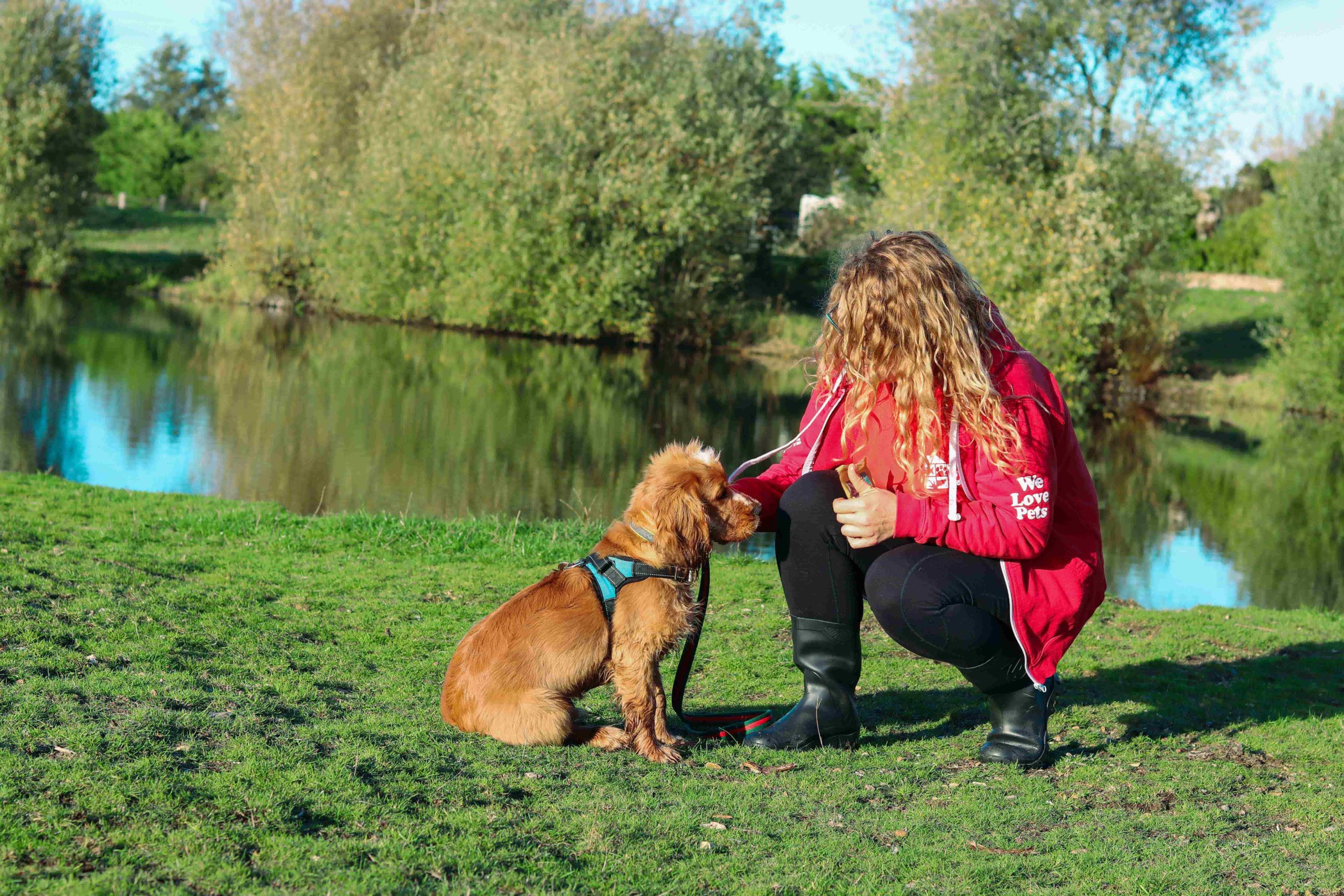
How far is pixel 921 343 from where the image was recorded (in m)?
4.16

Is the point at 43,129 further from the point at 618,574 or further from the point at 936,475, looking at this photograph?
the point at 936,475

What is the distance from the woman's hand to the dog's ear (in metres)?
0.53

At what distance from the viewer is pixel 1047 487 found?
4168mm

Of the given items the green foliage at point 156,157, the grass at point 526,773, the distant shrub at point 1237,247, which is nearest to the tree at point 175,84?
the green foliage at point 156,157

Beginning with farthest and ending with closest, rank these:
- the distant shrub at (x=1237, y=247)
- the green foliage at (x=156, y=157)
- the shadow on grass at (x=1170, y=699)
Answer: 1. the green foliage at (x=156, y=157)
2. the distant shrub at (x=1237, y=247)
3. the shadow on grass at (x=1170, y=699)

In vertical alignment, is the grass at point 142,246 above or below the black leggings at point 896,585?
above

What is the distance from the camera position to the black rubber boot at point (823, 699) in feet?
14.8

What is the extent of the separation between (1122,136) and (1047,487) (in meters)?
24.7

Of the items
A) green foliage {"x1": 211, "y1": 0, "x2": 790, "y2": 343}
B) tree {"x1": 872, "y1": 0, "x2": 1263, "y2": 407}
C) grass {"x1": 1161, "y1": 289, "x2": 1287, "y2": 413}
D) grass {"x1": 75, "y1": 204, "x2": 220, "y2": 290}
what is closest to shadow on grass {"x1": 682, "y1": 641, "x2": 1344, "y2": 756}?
tree {"x1": 872, "y1": 0, "x2": 1263, "y2": 407}

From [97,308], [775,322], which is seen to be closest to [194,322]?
[97,308]

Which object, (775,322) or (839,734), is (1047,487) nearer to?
(839,734)

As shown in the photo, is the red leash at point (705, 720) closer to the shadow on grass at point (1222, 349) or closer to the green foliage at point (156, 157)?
the shadow on grass at point (1222, 349)

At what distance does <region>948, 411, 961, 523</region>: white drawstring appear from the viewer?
4.23 meters

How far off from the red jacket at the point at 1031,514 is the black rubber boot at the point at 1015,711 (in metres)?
0.08
